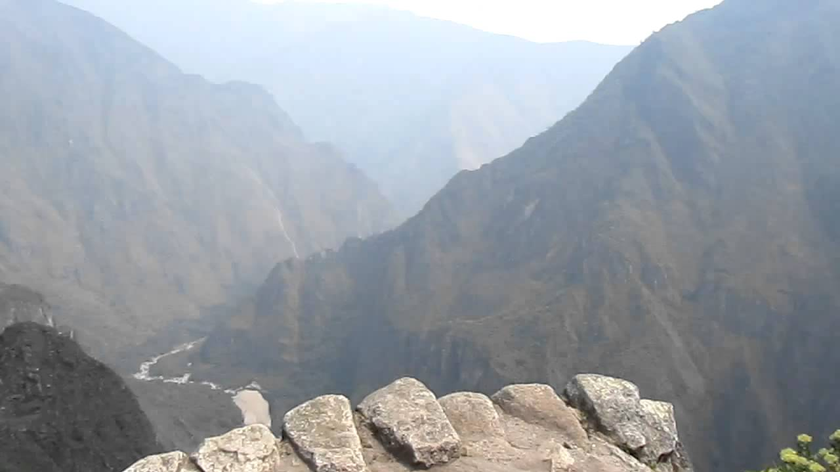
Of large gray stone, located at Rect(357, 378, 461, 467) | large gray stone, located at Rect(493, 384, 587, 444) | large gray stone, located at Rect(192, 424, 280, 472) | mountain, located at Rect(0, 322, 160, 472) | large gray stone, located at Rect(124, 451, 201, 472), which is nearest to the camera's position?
large gray stone, located at Rect(124, 451, 201, 472)

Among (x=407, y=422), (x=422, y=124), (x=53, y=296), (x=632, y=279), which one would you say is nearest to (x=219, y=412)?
(x=632, y=279)

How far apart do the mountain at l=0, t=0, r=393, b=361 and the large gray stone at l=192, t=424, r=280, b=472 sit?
2892 inches

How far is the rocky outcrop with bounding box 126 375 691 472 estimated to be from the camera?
7145 mm

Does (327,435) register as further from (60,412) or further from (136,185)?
(136,185)

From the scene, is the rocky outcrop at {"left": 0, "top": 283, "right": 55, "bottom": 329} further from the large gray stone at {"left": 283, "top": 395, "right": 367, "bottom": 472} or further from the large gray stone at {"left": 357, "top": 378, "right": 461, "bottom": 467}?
the large gray stone at {"left": 357, "top": 378, "right": 461, "bottom": 467}

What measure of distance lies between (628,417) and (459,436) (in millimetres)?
2386

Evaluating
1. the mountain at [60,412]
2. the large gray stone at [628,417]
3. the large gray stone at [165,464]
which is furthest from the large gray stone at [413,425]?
the mountain at [60,412]

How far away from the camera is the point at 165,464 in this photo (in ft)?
22.2

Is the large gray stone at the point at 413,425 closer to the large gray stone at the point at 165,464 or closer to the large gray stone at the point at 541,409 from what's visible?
the large gray stone at the point at 541,409

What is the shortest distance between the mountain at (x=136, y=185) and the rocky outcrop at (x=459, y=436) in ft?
241

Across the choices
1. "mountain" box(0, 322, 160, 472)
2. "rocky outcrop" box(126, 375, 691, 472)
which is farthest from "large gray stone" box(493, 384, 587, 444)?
"mountain" box(0, 322, 160, 472)

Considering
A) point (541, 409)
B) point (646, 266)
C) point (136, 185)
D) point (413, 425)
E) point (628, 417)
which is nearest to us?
point (413, 425)

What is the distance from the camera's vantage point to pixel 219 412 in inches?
2138

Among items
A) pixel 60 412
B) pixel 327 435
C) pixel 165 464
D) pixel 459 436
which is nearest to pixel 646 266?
pixel 60 412
